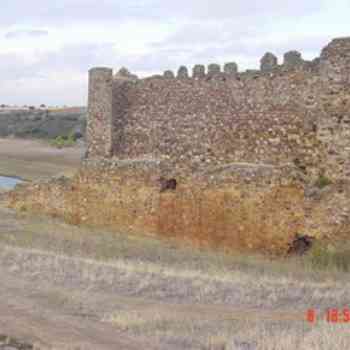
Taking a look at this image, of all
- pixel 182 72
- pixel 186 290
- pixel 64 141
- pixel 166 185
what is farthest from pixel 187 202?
pixel 64 141

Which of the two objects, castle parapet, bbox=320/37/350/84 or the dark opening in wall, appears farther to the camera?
the dark opening in wall

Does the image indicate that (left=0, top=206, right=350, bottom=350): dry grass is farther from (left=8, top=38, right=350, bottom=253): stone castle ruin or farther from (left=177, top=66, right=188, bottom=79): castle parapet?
(left=177, top=66, right=188, bottom=79): castle parapet

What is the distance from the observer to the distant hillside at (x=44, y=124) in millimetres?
96438

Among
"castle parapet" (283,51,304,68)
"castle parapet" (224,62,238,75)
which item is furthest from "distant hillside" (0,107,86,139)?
"castle parapet" (283,51,304,68)

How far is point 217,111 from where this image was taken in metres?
22.1

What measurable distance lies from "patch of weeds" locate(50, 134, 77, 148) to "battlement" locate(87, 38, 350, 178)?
59.5 meters

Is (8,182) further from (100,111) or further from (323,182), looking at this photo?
(323,182)

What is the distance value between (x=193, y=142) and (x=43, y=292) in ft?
36.5

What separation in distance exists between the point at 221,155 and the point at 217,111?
122 centimetres

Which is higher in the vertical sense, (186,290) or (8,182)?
(186,290)

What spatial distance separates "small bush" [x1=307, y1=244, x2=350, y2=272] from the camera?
50.5ft

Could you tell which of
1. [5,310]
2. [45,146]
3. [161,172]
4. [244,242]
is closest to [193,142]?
[161,172]

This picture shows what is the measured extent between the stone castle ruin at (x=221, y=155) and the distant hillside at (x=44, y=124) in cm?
6664

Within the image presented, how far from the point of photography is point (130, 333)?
9.38m
